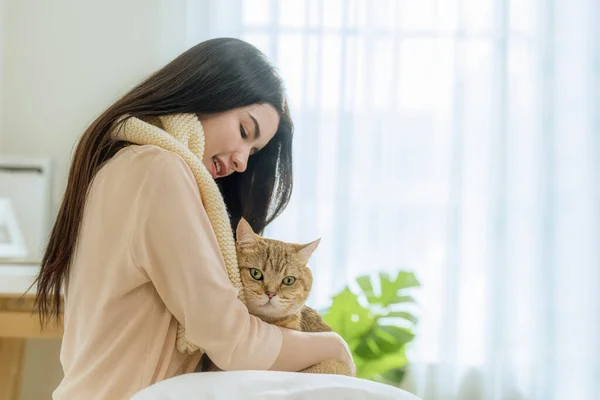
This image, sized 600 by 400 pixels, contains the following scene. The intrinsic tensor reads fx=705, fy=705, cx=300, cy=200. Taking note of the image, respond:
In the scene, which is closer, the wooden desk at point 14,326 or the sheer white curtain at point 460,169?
the wooden desk at point 14,326

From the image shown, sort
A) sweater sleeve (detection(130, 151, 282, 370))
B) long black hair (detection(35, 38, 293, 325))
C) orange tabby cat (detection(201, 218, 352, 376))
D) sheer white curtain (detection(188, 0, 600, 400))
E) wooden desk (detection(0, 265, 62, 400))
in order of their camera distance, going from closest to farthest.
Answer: sweater sleeve (detection(130, 151, 282, 370))
long black hair (detection(35, 38, 293, 325))
orange tabby cat (detection(201, 218, 352, 376))
wooden desk (detection(0, 265, 62, 400))
sheer white curtain (detection(188, 0, 600, 400))

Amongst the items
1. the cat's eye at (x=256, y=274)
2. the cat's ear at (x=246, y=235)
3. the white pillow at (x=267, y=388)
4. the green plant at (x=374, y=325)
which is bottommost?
the green plant at (x=374, y=325)

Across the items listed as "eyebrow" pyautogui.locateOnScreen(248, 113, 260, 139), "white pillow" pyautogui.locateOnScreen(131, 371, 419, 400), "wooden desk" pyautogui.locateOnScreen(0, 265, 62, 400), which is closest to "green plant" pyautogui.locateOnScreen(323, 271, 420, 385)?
"wooden desk" pyautogui.locateOnScreen(0, 265, 62, 400)

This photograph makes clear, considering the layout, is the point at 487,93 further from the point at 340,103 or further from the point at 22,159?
the point at 22,159

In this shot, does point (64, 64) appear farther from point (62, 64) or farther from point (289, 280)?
point (289, 280)

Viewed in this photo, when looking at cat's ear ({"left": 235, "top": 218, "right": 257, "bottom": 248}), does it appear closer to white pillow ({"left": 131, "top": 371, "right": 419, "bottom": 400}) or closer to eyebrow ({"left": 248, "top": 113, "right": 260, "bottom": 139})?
eyebrow ({"left": 248, "top": 113, "right": 260, "bottom": 139})

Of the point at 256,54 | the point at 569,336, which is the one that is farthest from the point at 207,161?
the point at 569,336

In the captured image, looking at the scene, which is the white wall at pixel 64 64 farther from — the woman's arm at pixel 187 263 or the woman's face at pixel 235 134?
the woman's arm at pixel 187 263

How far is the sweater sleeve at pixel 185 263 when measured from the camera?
3.14 ft

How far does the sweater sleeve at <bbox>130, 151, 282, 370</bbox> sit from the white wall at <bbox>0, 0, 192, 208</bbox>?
1.94m

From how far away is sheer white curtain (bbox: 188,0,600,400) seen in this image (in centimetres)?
279

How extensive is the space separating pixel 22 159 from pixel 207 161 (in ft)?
5.69

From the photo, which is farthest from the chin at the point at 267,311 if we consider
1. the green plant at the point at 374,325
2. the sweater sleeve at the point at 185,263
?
the green plant at the point at 374,325

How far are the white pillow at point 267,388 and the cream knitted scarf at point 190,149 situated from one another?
187 millimetres
